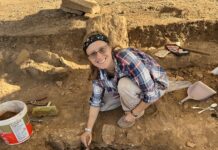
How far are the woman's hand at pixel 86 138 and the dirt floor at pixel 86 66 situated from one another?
77 mm

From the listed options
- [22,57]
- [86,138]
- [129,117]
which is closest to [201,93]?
[129,117]

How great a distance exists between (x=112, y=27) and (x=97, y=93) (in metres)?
1.17

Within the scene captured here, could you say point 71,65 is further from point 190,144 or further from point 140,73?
point 190,144

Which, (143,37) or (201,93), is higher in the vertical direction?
(143,37)

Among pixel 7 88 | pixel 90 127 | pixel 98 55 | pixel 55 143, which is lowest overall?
pixel 55 143

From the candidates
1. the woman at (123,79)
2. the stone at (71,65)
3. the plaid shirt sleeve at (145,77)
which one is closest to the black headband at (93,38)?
the woman at (123,79)

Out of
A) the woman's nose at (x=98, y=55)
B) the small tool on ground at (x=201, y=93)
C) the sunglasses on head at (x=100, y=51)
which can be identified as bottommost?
the small tool on ground at (x=201, y=93)

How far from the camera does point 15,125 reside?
2.80 meters

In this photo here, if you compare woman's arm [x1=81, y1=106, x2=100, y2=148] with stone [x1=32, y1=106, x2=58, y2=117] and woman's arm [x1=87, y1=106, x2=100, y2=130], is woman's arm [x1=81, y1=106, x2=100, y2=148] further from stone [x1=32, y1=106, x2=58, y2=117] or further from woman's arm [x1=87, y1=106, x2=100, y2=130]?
stone [x1=32, y1=106, x2=58, y2=117]

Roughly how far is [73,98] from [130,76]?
94 cm

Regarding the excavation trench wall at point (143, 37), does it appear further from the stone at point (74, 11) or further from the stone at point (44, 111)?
the stone at point (44, 111)

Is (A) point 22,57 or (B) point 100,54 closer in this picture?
(B) point 100,54

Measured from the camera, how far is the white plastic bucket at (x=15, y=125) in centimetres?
277

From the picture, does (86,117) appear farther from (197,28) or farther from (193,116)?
(197,28)
